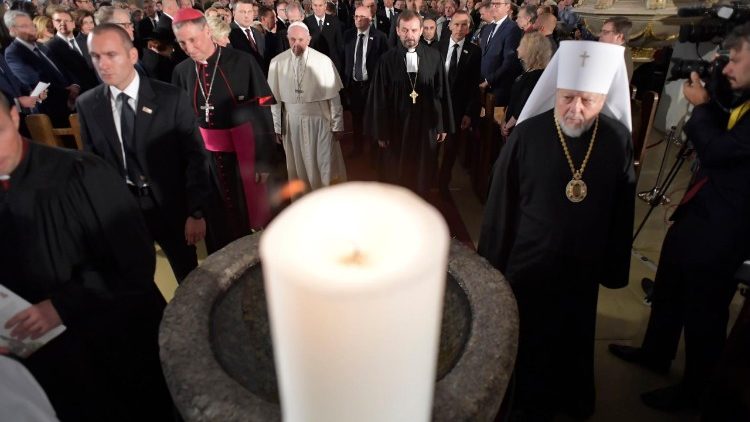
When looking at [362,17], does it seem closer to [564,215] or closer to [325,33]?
[325,33]

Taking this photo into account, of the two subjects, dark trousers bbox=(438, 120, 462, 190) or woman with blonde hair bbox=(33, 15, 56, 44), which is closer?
dark trousers bbox=(438, 120, 462, 190)

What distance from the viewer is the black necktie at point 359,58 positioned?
6.35 meters

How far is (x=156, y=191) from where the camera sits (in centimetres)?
280

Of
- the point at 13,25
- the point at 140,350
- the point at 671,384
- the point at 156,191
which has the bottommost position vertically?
the point at 671,384

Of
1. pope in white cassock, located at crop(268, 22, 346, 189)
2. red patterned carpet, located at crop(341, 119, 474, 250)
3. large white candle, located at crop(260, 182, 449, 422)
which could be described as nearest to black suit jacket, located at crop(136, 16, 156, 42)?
red patterned carpet, located at crop(341, 119, 474, 250)

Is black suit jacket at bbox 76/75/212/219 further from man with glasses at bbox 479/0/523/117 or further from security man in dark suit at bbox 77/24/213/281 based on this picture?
man with glasses at bbox 479/0/523/117

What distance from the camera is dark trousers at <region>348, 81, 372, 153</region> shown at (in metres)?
6.44

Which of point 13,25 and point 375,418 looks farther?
point 13,25

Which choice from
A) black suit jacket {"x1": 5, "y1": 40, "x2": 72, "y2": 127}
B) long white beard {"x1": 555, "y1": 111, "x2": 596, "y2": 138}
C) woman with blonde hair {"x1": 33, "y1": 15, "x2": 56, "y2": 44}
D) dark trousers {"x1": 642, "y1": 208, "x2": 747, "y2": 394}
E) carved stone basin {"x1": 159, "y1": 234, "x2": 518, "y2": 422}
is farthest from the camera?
woman with blonde hair {"x1": 33, "y1": 15, "x2": 56, "y2": 44}

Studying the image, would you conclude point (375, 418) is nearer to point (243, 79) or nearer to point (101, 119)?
point (101, 119)

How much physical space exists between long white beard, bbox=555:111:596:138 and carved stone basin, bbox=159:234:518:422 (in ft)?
3.20

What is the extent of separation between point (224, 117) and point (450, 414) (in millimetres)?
3318

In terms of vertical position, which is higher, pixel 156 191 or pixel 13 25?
pixel 13 25

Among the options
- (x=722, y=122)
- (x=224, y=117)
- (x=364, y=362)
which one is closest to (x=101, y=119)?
(x=224, y=117)
